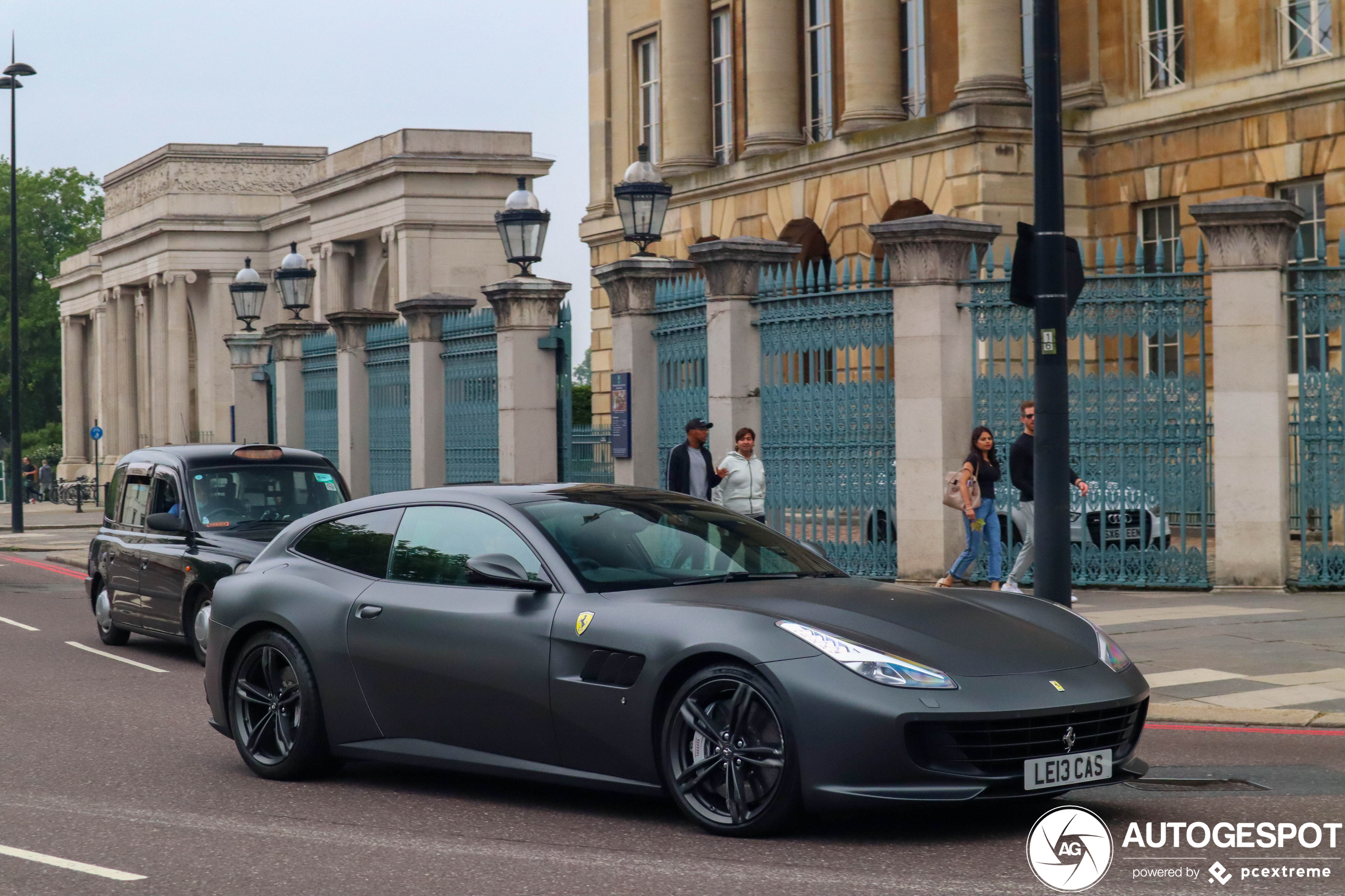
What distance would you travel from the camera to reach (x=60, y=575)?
2527 cm

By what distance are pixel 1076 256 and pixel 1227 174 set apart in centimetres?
1515

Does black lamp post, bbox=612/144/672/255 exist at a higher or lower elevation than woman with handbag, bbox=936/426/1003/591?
higher

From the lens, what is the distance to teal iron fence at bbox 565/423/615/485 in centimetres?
2203

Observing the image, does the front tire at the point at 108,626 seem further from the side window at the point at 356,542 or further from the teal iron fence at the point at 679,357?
the side window at the point at 356,542

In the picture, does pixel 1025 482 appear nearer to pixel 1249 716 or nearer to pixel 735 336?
pixel 735 336

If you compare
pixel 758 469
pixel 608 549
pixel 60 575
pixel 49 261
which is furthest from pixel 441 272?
pixel 49 261

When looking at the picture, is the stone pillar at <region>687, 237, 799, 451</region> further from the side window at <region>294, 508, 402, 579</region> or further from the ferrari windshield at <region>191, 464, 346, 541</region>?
the side window at <region>294, 508, 402, 579</region>

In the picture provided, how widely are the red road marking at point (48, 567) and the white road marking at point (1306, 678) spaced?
18.8 metres

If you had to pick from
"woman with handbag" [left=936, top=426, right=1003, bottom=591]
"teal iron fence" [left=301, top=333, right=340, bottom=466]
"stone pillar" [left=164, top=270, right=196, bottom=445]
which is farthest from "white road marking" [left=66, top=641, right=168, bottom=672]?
"stone pillar" [left=164, top=270, right=196, bottom=445]

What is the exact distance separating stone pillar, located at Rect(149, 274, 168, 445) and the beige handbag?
6068 cm

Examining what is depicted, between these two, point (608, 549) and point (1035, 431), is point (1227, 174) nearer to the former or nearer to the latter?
point (1035, 431)

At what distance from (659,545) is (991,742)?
1883 mm

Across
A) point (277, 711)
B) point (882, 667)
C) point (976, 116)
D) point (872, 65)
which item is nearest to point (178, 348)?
point (872, 65)

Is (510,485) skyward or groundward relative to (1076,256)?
groundward
